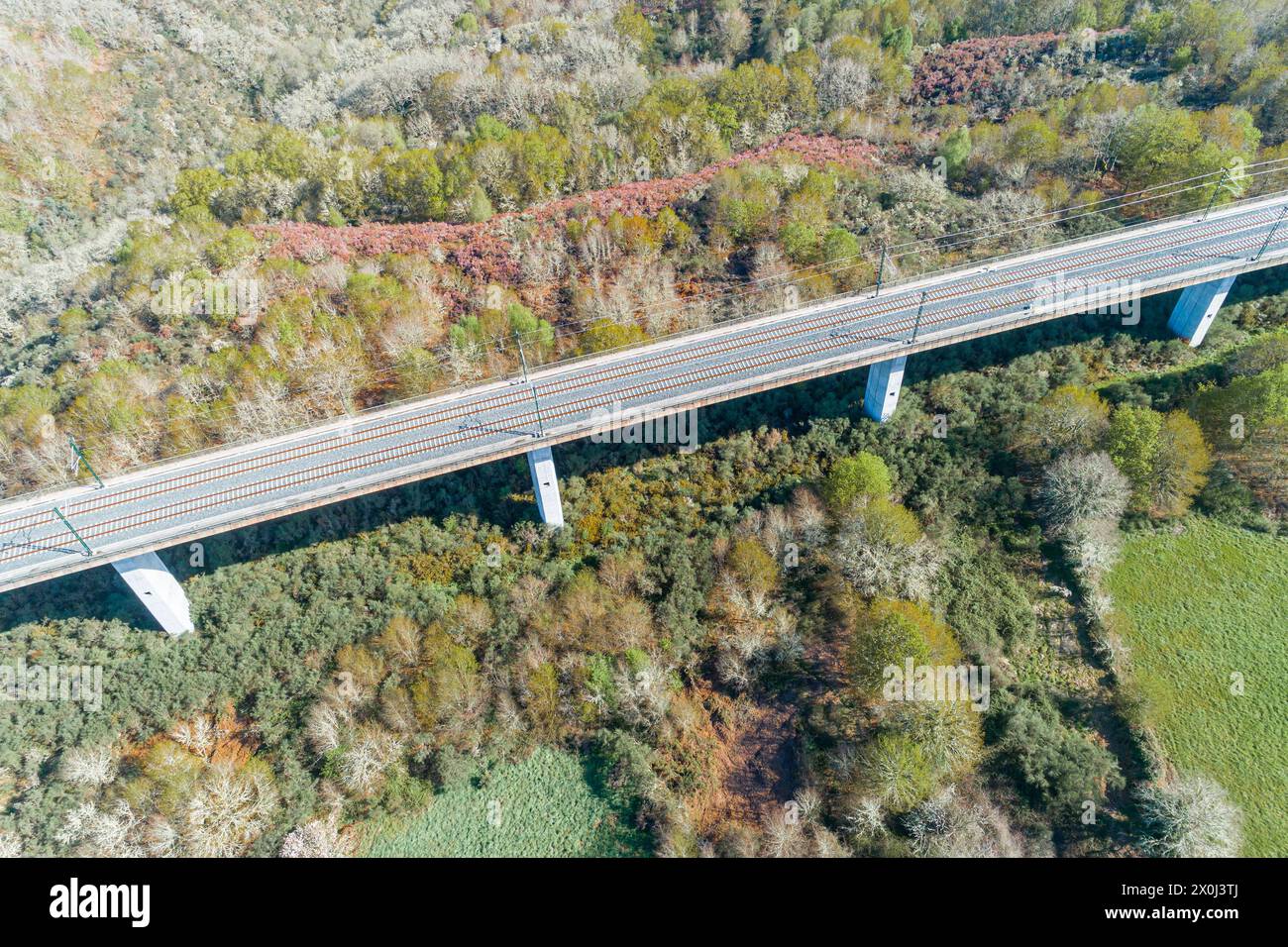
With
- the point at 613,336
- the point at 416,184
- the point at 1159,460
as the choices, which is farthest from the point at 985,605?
the point at 416,184

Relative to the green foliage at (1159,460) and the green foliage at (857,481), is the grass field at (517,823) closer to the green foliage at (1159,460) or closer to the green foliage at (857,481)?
the green foliage at (857,481)

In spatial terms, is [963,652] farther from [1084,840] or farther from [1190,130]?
[1190,130]

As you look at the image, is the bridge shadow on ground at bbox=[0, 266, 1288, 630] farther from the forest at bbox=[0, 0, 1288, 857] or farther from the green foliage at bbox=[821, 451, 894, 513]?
the green foliage at bbox=[821, 451, 894, 513]

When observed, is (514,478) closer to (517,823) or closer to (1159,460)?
(517,823)

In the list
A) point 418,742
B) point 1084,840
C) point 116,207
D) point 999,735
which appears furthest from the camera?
point 116,207
